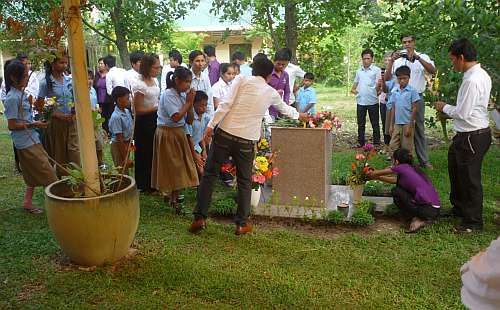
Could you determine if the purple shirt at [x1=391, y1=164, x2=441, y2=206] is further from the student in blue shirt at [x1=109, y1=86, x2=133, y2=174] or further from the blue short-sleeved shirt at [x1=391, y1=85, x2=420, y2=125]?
the student in blue shirt at [x1=109, y1=86, x2=133, y2=174]

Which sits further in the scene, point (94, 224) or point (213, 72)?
point (213, 72)

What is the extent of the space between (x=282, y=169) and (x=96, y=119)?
2224 mm

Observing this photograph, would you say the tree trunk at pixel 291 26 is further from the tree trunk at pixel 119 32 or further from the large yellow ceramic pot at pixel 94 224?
the large yellow ceramic pot at pixel 94 224

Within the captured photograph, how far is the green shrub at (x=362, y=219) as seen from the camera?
4.98 meters

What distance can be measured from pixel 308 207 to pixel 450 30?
3509mm

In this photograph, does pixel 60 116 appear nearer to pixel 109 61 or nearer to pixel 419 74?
pixel 109 61

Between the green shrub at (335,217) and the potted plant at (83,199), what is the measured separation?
82.2 inches

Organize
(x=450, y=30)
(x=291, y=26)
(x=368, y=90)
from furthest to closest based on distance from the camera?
(x=291, y=26) < (x=368, y=90) < (x=450, y=30)

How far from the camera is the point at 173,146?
534 cm

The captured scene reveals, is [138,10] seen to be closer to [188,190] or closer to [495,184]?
[188,190]

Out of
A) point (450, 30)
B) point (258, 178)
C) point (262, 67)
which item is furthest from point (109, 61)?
point (450, 30)

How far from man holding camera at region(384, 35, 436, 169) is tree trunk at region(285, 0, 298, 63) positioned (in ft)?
9.41

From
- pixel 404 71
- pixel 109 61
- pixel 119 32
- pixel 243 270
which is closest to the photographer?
pixel 243 270

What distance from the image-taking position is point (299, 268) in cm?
405
